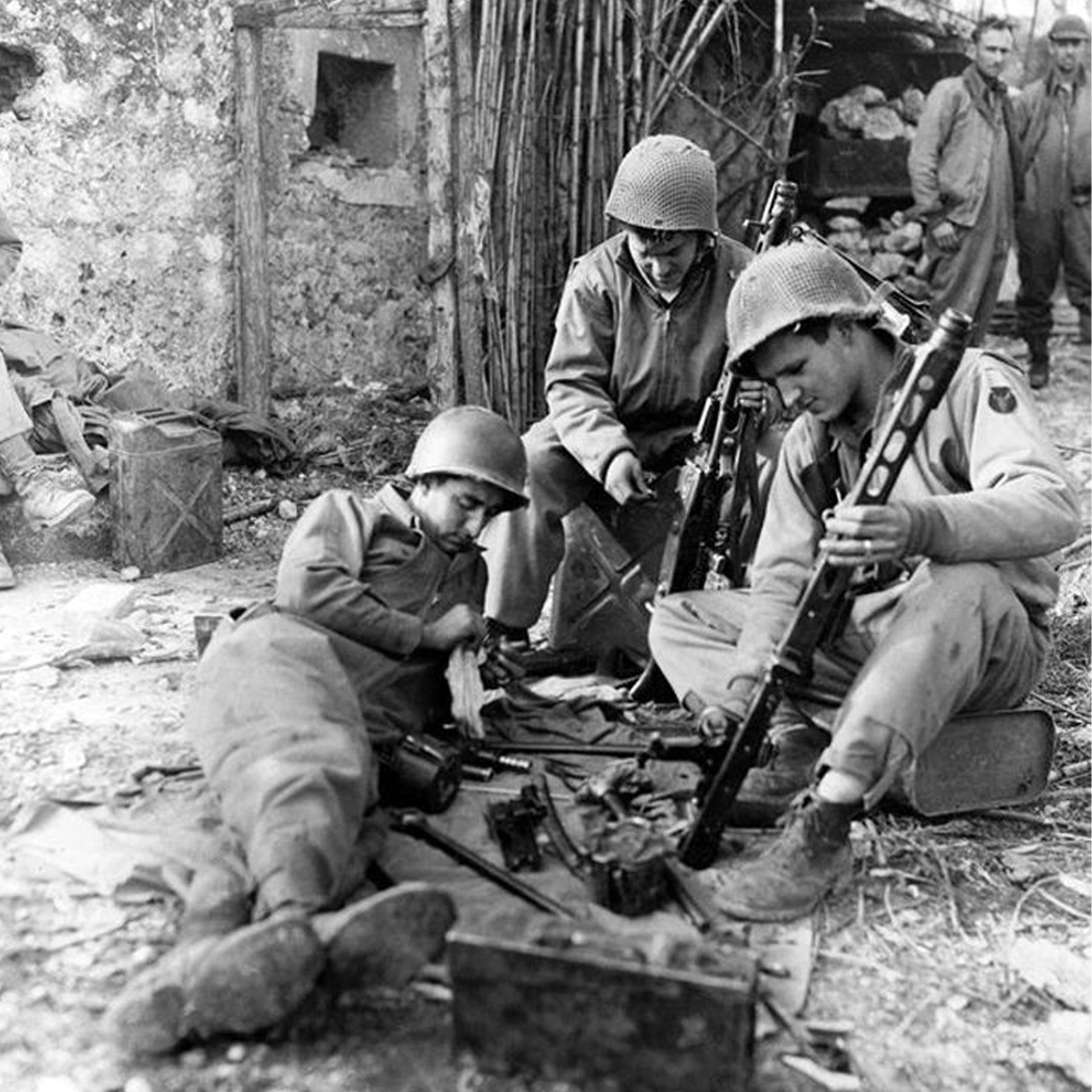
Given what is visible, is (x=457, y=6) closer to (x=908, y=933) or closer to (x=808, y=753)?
(x=808, y=753)

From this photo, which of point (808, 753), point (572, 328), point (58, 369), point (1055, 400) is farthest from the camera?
point (1055, 400)

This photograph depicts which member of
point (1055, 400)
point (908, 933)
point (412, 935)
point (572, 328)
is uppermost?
point (572, 328)

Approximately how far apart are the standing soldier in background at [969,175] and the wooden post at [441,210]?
3.52m

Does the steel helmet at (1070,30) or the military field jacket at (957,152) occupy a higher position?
the steel helmet at (1070,30)

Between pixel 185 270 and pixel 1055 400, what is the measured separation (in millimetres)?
5923

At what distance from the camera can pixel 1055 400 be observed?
9.95 meters

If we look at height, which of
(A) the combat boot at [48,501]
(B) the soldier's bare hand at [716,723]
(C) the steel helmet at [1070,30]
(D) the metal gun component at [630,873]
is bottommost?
(A) the combat boot at [48,501]

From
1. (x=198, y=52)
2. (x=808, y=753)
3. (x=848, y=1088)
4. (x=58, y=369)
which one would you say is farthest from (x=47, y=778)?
(x=198, y=52)

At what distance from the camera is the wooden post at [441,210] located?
25.6 feet

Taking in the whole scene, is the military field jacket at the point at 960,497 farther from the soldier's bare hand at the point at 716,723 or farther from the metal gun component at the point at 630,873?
the metal gun component at the point at 630,873

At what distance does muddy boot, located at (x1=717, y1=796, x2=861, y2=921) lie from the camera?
3.33m

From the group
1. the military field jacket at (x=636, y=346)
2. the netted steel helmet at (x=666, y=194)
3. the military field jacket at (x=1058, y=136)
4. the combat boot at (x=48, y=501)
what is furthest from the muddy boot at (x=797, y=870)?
the military field jacket at (x=1058, y=136)

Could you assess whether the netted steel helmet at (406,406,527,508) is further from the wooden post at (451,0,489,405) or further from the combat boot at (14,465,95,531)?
the wooden post at (451,0,489,405)

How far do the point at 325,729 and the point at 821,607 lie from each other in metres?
1.19
